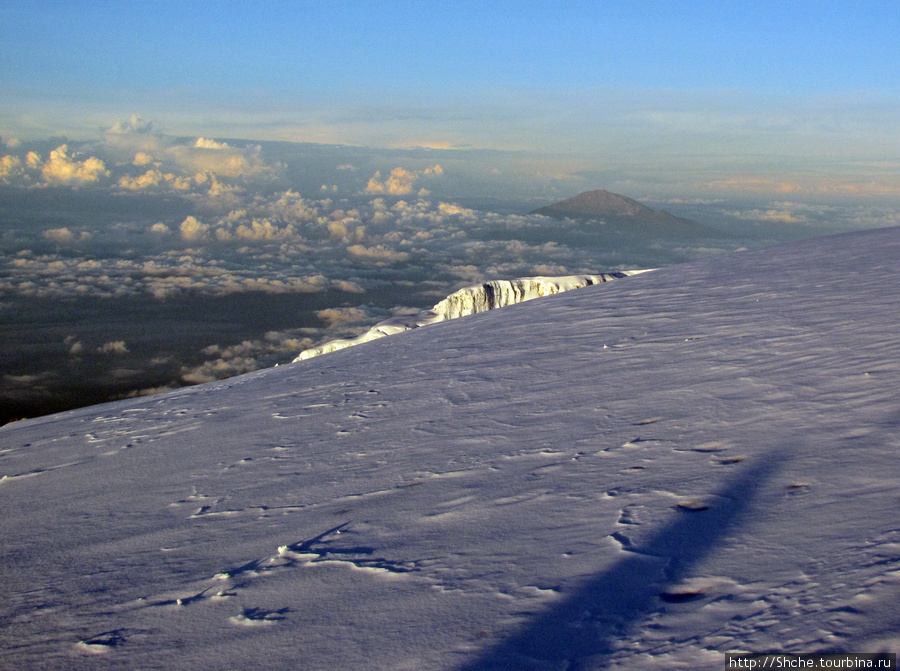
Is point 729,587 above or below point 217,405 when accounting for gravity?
above

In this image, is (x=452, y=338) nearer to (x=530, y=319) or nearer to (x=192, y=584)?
(x=530, y=319)

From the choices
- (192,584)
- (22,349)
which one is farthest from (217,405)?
(22,349)

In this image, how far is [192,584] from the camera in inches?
93.8

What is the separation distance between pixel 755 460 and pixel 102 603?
2.42 m

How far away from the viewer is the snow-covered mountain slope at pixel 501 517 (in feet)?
6.04

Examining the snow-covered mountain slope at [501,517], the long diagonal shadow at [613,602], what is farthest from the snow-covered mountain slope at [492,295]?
the long diagonal shadow at [613,602]

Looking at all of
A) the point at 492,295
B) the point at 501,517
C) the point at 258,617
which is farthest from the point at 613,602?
the point at 492,295

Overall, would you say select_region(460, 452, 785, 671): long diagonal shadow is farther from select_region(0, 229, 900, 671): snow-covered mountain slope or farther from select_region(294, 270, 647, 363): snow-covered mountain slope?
select_region(294, 270, 647, 363): snow-covered mountain slope

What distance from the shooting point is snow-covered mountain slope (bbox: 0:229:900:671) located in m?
1.84

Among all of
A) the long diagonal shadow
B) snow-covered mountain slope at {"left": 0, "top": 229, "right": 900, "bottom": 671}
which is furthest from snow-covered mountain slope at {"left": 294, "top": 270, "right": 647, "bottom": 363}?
the long diagonal shadow

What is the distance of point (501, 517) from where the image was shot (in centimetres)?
256

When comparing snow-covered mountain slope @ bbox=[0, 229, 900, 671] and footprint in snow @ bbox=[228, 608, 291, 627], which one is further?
footprint in snow @ bbox=[228, 608, 291, 627]

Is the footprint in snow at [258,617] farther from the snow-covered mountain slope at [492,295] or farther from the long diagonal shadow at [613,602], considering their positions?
the snow-covered mountain slope at [492,295]

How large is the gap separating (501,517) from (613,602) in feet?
2.31
